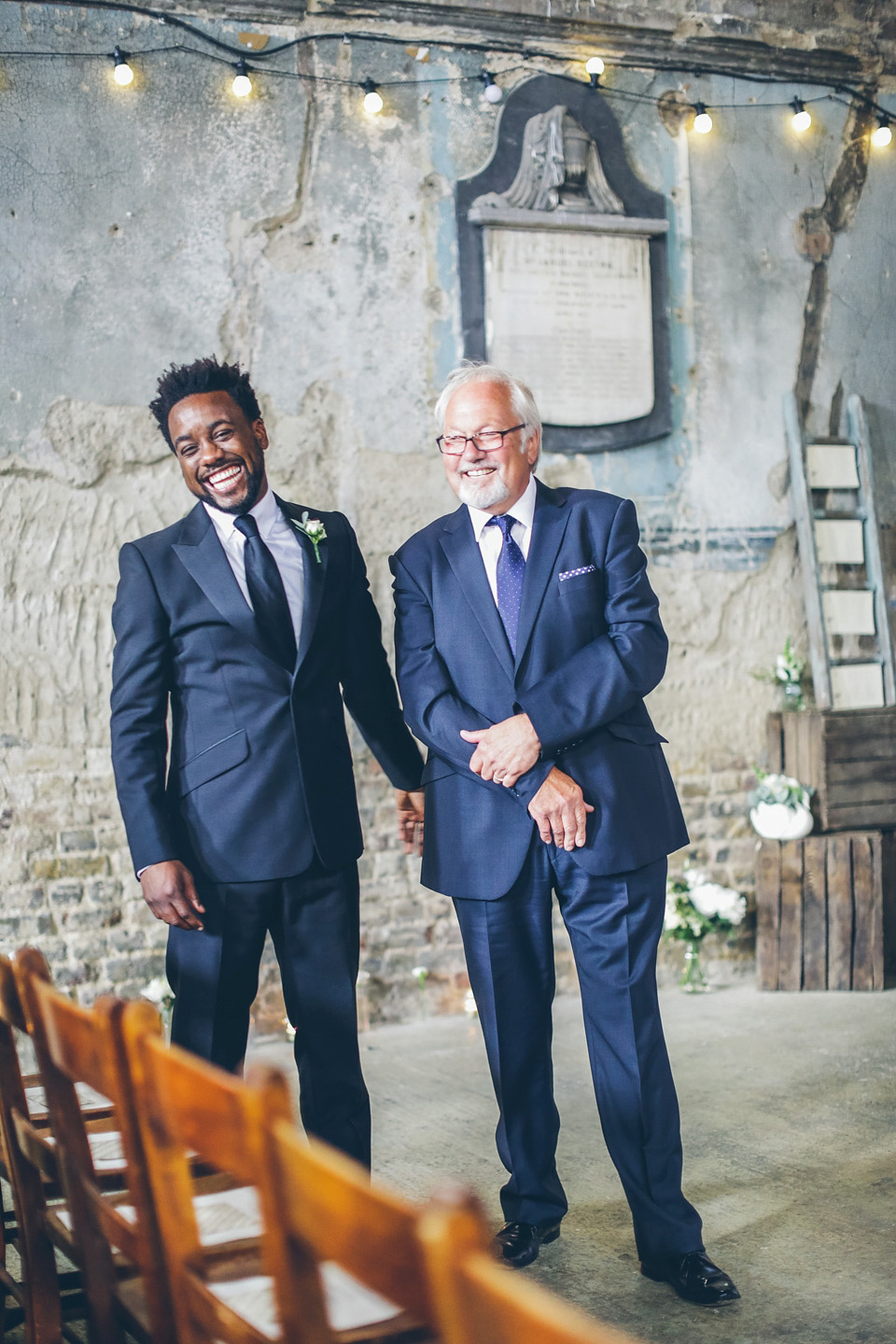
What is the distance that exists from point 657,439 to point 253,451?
2.65m

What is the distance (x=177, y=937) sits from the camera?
2.67m

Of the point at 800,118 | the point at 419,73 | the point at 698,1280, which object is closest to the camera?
the point at 698,1280

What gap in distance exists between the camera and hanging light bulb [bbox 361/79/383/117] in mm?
4551

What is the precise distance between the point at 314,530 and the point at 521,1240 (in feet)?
5.30

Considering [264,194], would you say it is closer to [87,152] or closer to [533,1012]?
[87,152]

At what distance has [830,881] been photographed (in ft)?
16.0

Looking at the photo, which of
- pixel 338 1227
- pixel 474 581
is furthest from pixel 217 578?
pixel 338 1227

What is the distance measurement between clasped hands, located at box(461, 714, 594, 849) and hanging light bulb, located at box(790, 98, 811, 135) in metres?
3.80

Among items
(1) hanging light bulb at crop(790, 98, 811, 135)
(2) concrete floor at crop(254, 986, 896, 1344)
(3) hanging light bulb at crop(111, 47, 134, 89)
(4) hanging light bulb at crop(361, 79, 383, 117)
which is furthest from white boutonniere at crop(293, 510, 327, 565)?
(1) hanging light bulb at crop(790, 98, 811, 135)

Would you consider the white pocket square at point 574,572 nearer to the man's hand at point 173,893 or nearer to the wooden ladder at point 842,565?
the man's hand at point 173,893

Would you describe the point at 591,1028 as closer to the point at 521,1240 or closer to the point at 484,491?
the point at 521,1240

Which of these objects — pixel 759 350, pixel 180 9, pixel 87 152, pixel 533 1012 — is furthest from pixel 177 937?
pixel 759 350

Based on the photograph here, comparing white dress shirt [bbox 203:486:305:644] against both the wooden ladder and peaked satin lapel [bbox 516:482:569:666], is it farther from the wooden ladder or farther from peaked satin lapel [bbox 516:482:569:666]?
the wooden ladder

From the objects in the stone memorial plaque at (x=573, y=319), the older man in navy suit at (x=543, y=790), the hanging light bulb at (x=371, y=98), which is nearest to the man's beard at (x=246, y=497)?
the older man in navy suit at (x=543, y=790)
